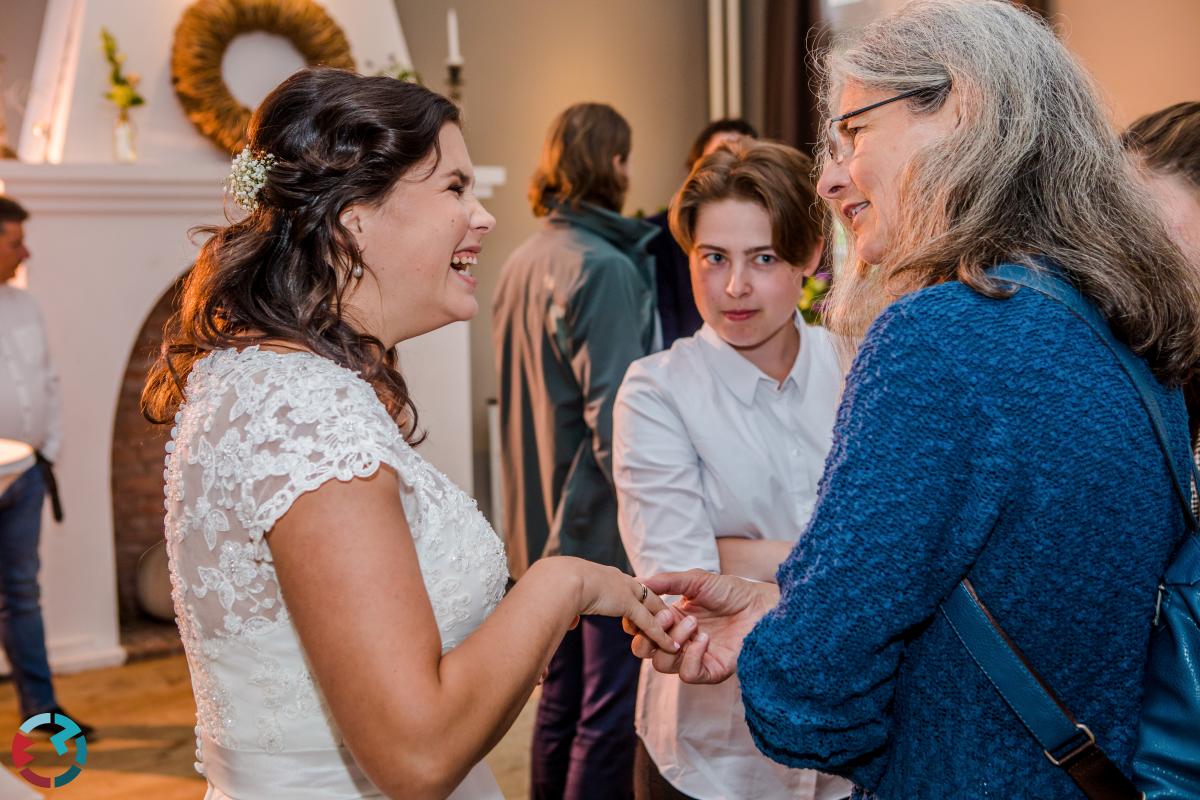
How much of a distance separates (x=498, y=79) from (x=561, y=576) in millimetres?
4815

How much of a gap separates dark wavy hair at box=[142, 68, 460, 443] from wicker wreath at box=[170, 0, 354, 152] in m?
3.34

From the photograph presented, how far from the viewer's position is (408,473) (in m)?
1.13

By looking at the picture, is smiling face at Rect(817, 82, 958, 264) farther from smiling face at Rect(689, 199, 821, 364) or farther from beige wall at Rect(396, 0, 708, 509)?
beige wall at Rect(396, 0, 708, 509)

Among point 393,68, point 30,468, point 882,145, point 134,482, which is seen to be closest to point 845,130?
point 882,145

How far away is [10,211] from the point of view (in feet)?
11.8

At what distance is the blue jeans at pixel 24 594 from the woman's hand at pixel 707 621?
277 centimetres

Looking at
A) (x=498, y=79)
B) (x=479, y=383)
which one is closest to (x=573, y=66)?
(x=498, y=79)

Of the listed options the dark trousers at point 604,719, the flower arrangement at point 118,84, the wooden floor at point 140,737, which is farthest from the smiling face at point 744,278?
the flower arrangement at point 118,84

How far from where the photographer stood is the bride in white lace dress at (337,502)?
98 centimetres

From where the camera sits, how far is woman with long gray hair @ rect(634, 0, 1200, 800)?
87cm

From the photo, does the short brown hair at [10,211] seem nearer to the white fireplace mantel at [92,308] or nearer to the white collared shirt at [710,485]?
the white fireplace mantel at [92,308]

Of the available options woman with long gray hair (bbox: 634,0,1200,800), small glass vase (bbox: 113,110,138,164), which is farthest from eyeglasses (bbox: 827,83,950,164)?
small glass vase (bbox: 113,110,138,164)

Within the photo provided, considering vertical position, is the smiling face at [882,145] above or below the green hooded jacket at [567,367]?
above

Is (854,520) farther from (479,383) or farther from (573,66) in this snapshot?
(573,66)
